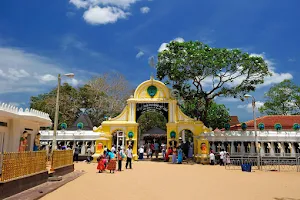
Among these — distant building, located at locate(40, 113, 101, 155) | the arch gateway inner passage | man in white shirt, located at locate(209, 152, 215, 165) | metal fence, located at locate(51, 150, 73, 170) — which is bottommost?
man in white shirt, located at locate(209, 152, 215, 165)

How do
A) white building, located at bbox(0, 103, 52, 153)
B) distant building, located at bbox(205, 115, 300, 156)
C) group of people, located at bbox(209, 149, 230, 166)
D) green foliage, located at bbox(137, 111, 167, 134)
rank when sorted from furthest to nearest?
1. green foliage, located at bbox(137, 111, 167, 134)
2. distant building, located at bbox(205, 115, 300, 156)
3. group of people, located at bbox(209, 149, 230, 166)
4. white building, located at bbox(0, 103, 52, 153)

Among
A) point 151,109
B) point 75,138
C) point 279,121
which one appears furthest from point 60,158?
point 279,121

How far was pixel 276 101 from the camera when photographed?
38.0 m

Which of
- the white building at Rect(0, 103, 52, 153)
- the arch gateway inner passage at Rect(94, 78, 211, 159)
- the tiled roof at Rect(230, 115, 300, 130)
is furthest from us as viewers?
the tiled roof at Rect(230, 115, 300, 130)

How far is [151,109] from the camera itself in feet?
75.5

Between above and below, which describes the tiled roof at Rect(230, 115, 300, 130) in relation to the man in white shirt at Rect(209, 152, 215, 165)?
above

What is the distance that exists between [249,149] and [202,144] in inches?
154

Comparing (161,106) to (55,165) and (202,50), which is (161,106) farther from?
(55,165)

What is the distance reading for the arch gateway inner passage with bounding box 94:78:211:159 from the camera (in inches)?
877

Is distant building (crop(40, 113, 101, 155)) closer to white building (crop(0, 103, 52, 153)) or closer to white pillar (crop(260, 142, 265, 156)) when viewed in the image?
white building (crop(0, 103, 52, 153))

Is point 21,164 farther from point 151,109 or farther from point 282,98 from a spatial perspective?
point 282,98

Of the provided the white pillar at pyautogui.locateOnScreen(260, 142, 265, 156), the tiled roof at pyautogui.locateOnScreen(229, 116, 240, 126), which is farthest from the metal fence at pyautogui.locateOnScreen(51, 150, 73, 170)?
the tiled roof at pyautogui.locateOnScreen(229, 116, 240, 126)

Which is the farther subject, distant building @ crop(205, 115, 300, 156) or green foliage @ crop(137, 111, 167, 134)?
green foliage @ crop(137, 111, 167, 134)

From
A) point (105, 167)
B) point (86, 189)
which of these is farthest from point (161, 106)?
point (86, 189)
